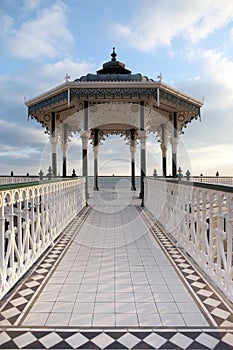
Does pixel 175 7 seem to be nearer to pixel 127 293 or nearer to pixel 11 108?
pixel 127 293

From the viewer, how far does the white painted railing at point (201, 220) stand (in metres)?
2.52

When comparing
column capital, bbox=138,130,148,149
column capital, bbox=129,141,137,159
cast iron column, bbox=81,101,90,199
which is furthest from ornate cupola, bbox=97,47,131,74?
column capital, bbox=129,141,137,159

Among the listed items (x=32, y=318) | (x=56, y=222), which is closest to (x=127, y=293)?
(x=32, y=318)

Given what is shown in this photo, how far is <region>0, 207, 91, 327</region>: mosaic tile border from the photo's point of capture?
2293 mm

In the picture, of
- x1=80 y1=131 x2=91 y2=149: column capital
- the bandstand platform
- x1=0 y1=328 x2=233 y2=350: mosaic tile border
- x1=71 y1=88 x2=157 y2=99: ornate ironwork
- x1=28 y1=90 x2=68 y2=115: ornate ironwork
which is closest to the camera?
x1=0 y1=328 x2=233 y2=350: mosaic tile border

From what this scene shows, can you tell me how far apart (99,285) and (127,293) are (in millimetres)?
351

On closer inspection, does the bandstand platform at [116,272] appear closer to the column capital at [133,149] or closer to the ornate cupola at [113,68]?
the ornate cupola at [113,68]

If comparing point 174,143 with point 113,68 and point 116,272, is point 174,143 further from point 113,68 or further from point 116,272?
point 116,272

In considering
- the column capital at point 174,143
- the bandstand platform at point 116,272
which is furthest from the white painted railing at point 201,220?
the column capital at point 174,143

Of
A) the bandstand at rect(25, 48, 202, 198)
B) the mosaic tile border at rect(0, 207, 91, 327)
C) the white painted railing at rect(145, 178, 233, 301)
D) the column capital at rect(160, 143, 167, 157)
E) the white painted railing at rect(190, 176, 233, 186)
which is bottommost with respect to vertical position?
the mosaic tile border at rect(0, 207, 91, 327)

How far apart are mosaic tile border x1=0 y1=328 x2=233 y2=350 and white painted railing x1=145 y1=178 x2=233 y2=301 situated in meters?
0.63

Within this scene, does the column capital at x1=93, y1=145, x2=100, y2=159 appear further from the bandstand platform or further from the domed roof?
the bandstand platform

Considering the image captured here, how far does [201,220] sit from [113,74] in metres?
8.11

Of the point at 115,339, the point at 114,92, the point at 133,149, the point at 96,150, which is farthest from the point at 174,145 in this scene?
the point at 115,339
